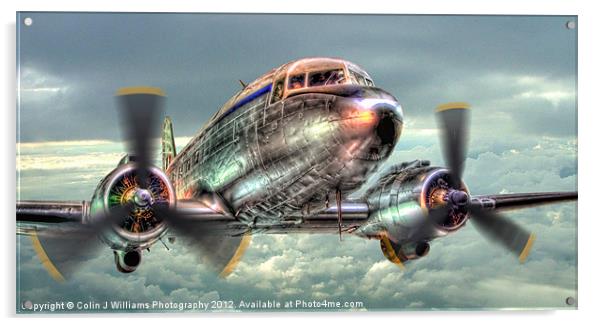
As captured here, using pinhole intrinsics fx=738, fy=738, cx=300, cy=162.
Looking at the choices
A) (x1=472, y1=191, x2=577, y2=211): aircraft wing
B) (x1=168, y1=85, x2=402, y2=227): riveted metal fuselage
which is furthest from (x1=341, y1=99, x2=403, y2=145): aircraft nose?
(x1=472, y1=191, x2=577, y2=211): aircraft wing

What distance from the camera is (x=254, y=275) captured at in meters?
8.75

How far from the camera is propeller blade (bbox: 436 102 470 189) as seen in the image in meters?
9.02

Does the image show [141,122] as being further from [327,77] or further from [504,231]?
[504,231]

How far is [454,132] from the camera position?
903cm

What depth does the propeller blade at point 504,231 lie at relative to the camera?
8961mm

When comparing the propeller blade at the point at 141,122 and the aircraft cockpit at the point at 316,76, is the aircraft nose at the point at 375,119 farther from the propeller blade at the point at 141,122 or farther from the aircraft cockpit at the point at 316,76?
the propeller blade at the point at 141,122

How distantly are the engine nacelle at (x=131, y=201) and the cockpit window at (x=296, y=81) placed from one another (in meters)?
1.83

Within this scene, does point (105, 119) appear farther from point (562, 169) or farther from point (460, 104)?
point (562, 169)

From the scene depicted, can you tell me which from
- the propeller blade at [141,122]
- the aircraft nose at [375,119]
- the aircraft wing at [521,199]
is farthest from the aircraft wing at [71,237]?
the aircraft wing at [521,199]

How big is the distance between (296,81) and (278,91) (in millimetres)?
267

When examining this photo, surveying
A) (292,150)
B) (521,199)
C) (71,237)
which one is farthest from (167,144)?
(521,199)
